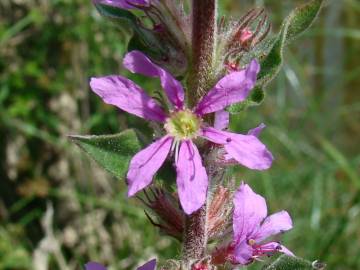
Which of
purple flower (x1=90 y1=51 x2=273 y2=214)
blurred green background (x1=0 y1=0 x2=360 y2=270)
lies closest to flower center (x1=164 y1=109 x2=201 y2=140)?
purple flower (x1=90 y1=51 x2=273 y2=214)

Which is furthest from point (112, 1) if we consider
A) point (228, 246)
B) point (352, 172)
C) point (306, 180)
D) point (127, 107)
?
point (306, 180)

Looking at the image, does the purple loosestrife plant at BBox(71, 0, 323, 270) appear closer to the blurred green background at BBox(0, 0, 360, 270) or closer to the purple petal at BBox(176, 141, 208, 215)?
the purple petal at BBox(176, 141, 208, 215)

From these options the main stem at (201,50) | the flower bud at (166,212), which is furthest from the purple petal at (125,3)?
the flower bud at (166,212)

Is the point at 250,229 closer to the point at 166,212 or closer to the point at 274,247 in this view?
the point at 274,247

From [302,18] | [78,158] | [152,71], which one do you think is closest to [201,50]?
[152,71]

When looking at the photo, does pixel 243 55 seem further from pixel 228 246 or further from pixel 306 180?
pixel 306 180

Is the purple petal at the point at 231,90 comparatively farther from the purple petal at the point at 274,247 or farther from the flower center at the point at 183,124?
the purple petal at the point at 274,247
